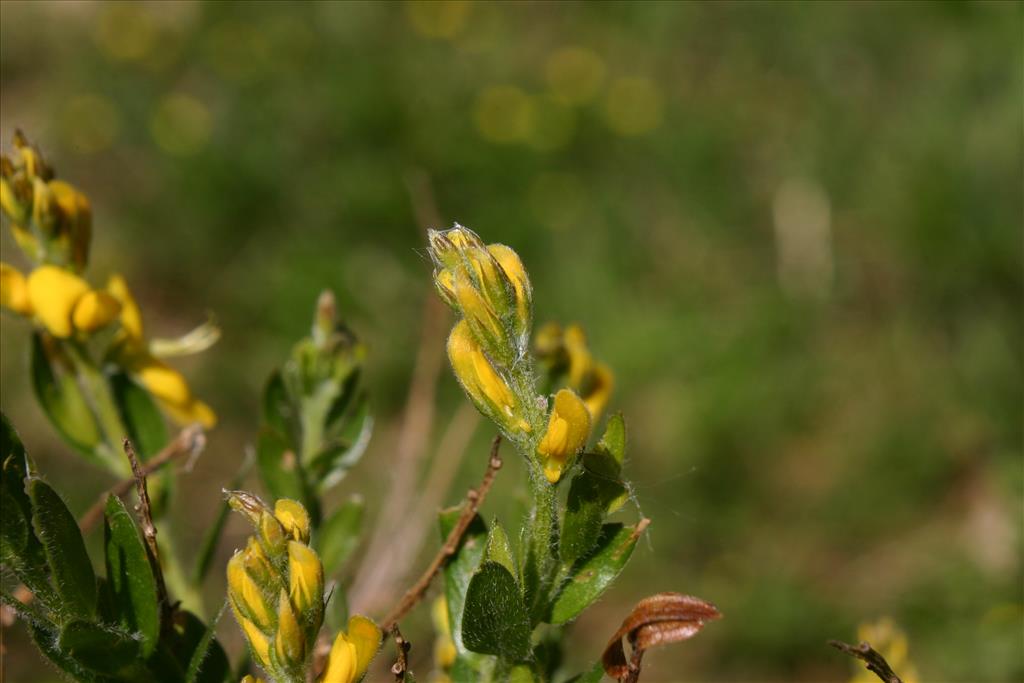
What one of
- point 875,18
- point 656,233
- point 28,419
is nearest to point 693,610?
point 28,419

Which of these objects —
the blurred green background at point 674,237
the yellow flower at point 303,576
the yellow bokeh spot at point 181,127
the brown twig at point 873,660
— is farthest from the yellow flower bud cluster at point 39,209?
the yellow bokeh spot at point 181,127

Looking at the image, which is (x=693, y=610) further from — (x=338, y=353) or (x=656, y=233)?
(x=656, y=233)

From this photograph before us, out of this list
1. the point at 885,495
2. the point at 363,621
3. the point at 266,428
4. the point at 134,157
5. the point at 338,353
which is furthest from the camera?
the point at 134,157

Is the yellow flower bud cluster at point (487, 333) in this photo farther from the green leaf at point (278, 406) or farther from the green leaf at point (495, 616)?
the green leaf at point (278, 406)

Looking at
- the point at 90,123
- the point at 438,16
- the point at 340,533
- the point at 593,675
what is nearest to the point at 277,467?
the point at 340,533

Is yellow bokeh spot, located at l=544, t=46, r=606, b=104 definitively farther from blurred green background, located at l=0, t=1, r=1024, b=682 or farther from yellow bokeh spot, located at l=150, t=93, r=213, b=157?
yellow bokeh spot, located at l=150, t=93, r=213, b=157
